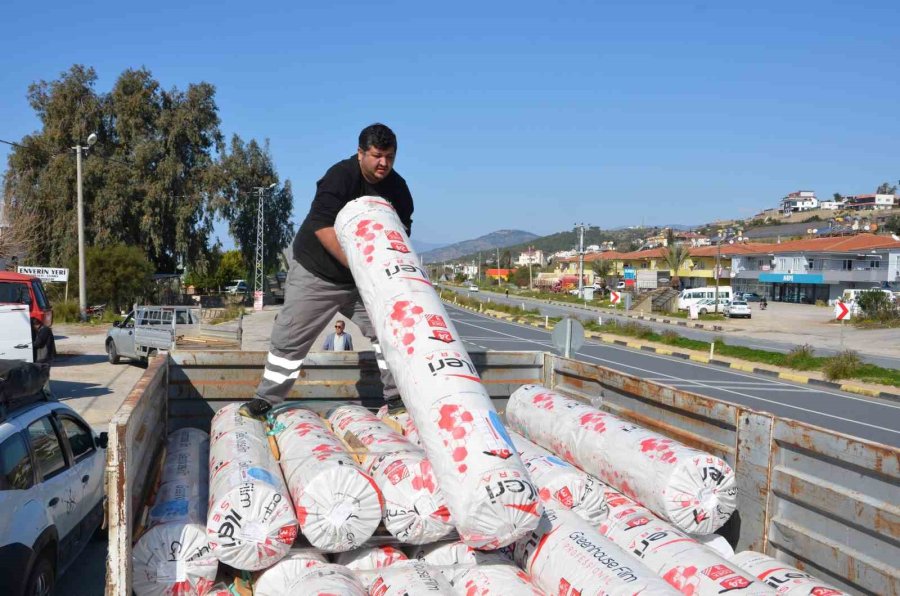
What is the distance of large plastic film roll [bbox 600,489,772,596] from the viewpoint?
298cm

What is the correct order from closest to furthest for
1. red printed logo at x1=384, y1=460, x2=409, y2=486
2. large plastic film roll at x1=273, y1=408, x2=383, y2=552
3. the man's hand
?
large plastic film roll at x1=273, y1=408, x2=383, y2=552 < red printed logo at x1=384, y1=460, x2=409, y2=486 < the man's hand

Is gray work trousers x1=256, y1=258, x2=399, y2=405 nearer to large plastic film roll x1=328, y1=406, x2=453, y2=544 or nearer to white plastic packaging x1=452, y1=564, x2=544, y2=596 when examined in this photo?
large plastic film roll x1=328, y1=406, x2=453, y2=544

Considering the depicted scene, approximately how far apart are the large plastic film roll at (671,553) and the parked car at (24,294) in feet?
57.3

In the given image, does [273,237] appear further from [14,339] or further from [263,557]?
[263,557]

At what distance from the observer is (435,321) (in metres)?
3.47

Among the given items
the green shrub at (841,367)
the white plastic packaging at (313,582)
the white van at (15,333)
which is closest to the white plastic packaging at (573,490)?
the white plastic packaging at (313,582)

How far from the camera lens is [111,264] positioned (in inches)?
1613

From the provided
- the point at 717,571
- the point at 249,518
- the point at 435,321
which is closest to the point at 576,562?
the point at 717,571

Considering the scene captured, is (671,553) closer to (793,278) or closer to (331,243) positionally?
(331,243)

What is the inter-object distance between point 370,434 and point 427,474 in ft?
2.34

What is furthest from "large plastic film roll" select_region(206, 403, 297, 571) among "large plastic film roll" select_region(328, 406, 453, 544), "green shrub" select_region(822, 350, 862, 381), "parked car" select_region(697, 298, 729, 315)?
"parked car" select_region(697, 298, 729, 315)

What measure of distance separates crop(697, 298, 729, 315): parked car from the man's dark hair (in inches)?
2241

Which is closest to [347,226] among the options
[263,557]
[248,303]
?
[263,557]

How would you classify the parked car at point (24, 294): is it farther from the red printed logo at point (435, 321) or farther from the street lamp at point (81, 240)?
the red printed logo at point (435, 321)
